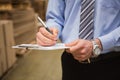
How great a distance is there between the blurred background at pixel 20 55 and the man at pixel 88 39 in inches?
101

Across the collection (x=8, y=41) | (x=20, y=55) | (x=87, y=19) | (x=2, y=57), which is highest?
(x=87, y=19)

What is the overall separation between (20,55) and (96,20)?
157 inches

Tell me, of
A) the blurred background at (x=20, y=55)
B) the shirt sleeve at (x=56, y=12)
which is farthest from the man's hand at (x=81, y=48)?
the blurred background at (x=20, y=55)

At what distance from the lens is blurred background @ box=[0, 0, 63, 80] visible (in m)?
3.82

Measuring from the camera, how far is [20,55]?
4.93 meters

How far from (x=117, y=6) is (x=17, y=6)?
16.4 ft

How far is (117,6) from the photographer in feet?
3.46

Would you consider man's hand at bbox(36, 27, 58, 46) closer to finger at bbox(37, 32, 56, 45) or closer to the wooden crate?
finger at bbox(37, 32, 56, 45)

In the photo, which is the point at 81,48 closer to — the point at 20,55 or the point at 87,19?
the point at 87,19

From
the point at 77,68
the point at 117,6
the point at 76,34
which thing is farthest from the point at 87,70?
the point at 117,6

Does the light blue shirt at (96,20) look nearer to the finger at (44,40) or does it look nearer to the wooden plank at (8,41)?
the finger at (44,40)

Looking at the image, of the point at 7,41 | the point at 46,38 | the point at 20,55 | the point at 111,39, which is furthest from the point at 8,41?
the point at 111,39

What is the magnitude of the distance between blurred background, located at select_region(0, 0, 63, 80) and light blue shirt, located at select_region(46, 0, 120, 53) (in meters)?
2.57

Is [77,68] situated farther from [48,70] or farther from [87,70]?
[48,70]
